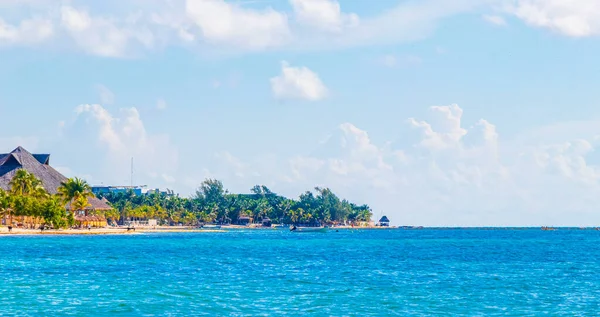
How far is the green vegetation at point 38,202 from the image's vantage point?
124812mm

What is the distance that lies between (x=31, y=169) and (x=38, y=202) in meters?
42.1

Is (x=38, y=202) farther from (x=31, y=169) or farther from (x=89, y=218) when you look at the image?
(x=31, y=169)

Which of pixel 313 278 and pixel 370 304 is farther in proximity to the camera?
pixel 313 278

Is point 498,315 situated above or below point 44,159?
below

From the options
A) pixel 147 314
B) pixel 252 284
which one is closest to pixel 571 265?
pixel 252 284

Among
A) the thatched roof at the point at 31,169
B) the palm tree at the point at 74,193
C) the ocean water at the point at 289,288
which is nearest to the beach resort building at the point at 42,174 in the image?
the thatched roof at the point at 31,169

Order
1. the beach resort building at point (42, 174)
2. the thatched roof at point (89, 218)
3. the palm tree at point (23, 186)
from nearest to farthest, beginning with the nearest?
the palm tree at point (23, 186)
the thatched roof at point (89, 218)
the beach resort building at point (42, 174)

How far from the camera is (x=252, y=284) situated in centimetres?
4612

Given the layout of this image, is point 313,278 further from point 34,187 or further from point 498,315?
point 34,187

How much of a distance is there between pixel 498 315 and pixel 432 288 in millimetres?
10971

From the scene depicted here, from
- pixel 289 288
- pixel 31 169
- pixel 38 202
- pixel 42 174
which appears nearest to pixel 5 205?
pixel 38 202

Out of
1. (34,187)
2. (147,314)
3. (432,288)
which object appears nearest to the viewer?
(147,314)

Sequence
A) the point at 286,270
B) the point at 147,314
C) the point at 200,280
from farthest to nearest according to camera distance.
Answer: the point at 286,270 < the point at 200,280 < the point at 147,314

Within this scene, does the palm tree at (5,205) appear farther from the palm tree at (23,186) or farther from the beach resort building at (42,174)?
the beach resort building at (42,174)
